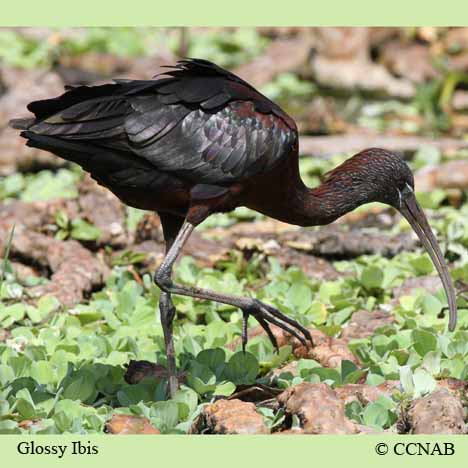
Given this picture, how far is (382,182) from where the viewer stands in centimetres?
704

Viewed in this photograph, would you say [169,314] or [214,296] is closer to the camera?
[214,296]

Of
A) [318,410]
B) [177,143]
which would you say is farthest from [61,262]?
[318,410]

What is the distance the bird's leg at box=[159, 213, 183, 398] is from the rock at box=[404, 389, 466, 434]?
1.30m

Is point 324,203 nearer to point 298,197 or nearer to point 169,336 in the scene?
point 298,197

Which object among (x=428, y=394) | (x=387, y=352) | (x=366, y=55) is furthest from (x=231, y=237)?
(x=366, y=55)

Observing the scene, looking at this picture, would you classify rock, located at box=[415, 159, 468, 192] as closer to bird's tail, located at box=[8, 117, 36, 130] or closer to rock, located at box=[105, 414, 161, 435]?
bird's tail, located at box=[8, 117, 36, 130]

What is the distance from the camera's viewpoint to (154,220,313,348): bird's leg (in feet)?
20.7

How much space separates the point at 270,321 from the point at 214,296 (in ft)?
1.17

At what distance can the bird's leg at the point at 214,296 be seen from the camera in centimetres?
632

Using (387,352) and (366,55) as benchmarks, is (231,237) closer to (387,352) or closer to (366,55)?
(387,352)

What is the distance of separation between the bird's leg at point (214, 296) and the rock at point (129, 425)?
2.69 ft

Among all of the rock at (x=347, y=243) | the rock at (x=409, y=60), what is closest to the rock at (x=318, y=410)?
the rock at (x=347, y=243)

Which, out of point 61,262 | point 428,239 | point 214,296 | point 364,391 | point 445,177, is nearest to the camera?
point 364,391

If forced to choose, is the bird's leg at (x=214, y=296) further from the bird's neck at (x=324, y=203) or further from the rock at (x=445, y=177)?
the rock at (x=445, y=177)
